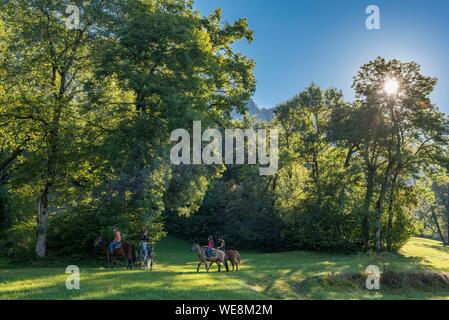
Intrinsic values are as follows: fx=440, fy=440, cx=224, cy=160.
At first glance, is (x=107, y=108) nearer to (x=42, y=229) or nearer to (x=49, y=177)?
(x=49, y=177)

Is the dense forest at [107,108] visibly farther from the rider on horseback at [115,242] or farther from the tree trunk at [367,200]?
the tree trunk at [367,200]

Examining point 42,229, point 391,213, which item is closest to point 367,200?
point 391,213

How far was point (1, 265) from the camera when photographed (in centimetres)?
2955

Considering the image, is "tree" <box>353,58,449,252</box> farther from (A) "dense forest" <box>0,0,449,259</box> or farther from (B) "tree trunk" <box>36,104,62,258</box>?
(B) "tree trunk" <box>36,104,62,258</box>

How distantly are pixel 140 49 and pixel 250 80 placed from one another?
1241 cm

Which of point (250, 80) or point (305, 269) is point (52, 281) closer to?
point (305, 269)

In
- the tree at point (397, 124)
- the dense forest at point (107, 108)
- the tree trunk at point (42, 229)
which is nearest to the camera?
the dense forest at point (107, 108)

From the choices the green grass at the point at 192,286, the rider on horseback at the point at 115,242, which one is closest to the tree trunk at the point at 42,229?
the green grass at the point at 192,286

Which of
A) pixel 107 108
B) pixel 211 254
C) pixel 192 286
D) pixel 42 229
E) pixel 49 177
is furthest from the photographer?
pixel 107 108

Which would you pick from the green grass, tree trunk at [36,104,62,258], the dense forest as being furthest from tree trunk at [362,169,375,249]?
tree trunk at [36,104,62,258]

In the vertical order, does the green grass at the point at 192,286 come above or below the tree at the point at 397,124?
below

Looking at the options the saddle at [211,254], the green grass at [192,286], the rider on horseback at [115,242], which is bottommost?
the green grass at [192,286]

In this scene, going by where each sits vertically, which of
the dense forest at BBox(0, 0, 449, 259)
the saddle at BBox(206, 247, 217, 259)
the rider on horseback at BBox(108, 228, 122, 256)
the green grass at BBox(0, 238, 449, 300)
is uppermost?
the dense forest at BBox(0, 0, 449, 259)
